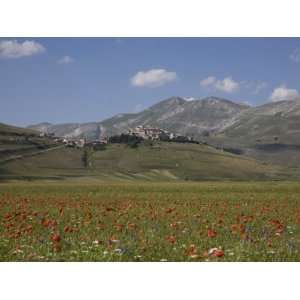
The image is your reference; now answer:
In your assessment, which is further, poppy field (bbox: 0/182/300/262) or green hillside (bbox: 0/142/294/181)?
green hillside (bbox: 0/142/294/181)

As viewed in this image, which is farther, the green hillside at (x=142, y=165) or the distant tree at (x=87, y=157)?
the distant tree at (x=87, y=157)

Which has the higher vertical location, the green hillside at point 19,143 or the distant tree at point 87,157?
the green hillside at point 19,143

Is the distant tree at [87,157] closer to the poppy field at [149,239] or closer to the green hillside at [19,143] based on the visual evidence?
the green hillside at [19,143]

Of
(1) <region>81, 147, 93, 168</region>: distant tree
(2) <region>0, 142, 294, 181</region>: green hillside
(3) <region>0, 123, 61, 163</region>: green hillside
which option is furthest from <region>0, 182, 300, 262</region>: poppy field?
(1) <region>81, 147, 93, 168</region>: distant tree

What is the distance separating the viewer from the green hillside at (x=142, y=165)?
4070 inches

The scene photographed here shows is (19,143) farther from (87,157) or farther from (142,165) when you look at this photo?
(142,165)

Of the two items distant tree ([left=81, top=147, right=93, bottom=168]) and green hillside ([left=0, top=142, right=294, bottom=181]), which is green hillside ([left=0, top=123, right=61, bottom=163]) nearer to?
green hillside ([left=0, top=142, right=294, bottom=181])

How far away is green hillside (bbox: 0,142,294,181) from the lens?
103375 mm

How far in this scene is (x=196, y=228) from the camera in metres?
11.6

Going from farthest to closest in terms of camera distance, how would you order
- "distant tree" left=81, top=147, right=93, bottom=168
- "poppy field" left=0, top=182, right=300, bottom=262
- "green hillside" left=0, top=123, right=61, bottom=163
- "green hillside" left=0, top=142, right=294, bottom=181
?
1. "distant tree" left=81, top=147, right=93, bottom=168
2. "green hillside" left=0, top=123, right=61, bottom=163
3. "green hillside" left=0, top=142, right=294, bottom=181
4. "poppy field" left=0, top=182, right=300, bottom=262

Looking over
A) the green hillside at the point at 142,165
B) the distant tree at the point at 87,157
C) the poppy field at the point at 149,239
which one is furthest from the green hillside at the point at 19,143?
the poppy field at the point at 149,239

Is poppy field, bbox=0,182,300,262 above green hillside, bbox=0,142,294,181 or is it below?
above

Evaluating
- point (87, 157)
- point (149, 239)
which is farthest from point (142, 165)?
point (149, 239)

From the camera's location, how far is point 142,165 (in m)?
127
